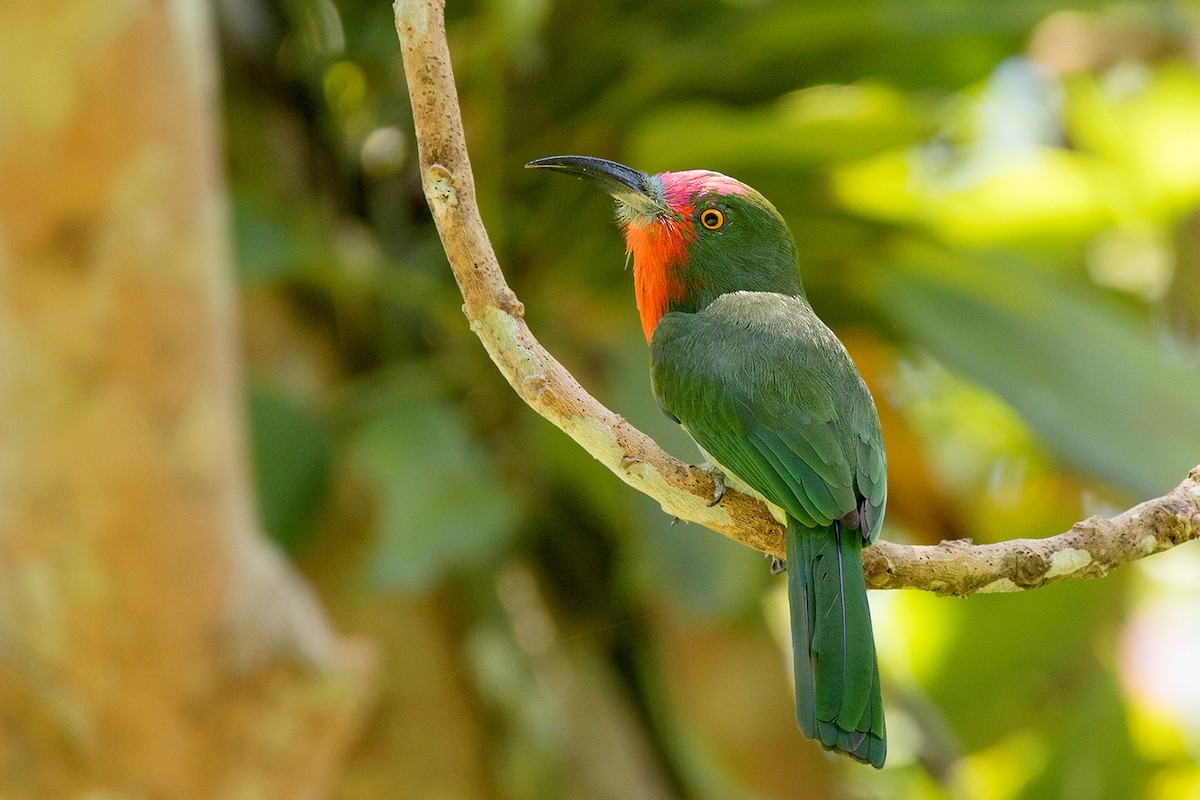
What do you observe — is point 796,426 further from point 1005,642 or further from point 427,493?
point 1005,642

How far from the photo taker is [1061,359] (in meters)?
2.59

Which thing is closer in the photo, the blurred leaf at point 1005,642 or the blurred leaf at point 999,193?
the blurred leaf at point 999,193

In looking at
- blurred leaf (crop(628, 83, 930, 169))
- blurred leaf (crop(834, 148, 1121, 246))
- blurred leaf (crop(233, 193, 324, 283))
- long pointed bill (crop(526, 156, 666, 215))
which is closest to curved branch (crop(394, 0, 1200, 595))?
long pointed bill (crop(526, 156, 666, 215))

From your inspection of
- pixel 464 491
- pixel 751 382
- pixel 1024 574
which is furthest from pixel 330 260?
pixel 1024 574

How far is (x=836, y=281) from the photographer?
2828 millimetres

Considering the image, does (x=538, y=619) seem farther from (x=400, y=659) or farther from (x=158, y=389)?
(x=158, y=389)

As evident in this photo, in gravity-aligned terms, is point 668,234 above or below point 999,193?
above

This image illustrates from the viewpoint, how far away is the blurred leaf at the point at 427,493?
2463 millimetres

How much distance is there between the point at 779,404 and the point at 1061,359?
171 cm

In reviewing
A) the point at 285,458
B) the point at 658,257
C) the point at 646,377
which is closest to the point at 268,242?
the point at 285,458

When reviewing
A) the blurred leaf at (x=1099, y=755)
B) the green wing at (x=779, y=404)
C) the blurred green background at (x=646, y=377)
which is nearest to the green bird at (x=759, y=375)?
the green wing at (x=779, y=404)

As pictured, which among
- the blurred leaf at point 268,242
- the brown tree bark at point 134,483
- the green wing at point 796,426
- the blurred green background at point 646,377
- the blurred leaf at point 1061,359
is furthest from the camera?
the blurred leaf at point 268,242

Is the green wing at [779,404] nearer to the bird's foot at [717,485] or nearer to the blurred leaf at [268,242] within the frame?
the bird's foot at [717,485]

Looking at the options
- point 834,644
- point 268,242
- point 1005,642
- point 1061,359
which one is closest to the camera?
point 834,644
